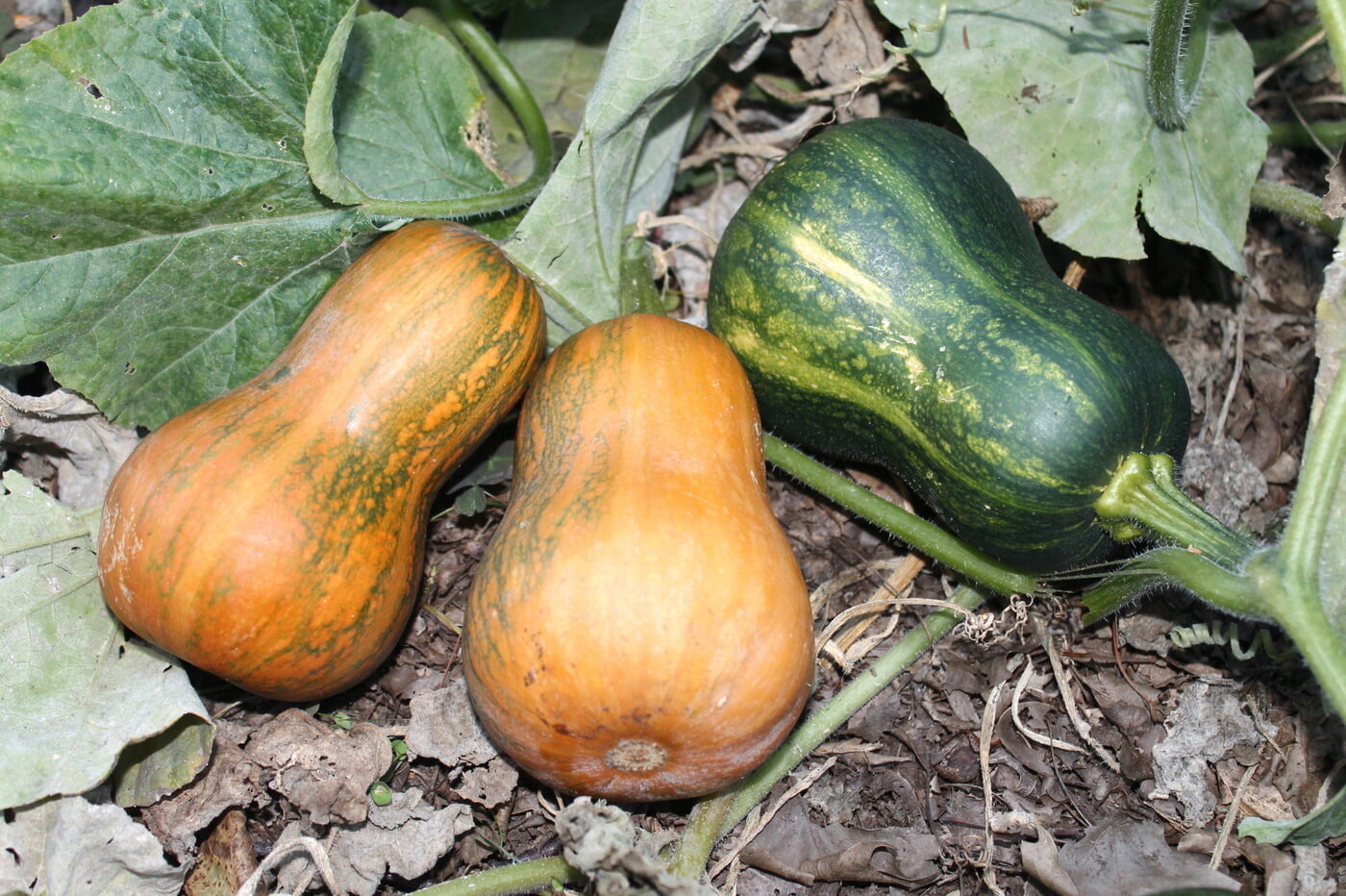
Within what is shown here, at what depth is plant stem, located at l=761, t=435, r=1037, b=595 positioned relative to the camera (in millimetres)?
2512

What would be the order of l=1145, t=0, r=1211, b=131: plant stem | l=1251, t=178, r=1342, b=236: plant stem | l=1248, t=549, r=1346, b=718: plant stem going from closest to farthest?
l=1248, t=549, r=1346, b=718: plant stem, l=1145, t=0, r=1211, b=131: plant stem, l=1251, t=178, r=1342, b=236: plant stem

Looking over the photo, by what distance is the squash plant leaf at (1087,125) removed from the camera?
2723mm

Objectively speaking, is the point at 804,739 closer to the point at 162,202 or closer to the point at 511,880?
the point at 511,880

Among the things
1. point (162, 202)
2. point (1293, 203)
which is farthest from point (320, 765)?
point (1293, 203)

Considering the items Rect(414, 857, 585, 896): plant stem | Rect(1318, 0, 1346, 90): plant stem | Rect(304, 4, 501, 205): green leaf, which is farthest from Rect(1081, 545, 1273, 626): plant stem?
Rect(304, 4, 501, 205): green leaf

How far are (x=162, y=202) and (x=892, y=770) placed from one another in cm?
208

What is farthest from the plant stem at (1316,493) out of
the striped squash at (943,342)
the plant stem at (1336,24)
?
the plant stem at (1336,24)

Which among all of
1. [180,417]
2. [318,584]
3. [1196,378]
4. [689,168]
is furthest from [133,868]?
[1196,378]

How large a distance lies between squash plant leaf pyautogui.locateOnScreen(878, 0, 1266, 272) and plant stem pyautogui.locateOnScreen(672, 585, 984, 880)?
1.01 m

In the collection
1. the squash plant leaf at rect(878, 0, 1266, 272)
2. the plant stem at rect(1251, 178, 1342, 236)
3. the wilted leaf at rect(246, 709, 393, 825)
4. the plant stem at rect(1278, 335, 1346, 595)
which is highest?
the squash plant leaf at rect(878, 0, 1266, 272)

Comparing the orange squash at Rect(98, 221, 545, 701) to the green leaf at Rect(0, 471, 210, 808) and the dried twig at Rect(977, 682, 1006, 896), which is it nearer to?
the green leaf at Rect(0, 471, 210, 808)

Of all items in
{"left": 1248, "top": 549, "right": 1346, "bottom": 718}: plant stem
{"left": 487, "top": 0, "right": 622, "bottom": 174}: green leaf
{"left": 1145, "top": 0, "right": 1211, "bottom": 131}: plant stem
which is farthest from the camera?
{"left": 487, "top": 0, "right": 622, "bottom": 174}: green leaf

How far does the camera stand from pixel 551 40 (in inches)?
122

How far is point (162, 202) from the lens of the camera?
91.5 inches
